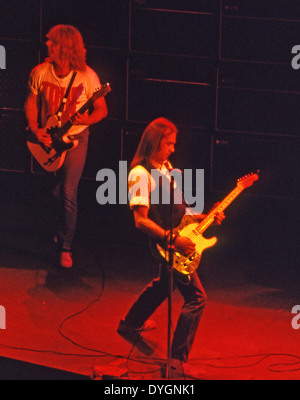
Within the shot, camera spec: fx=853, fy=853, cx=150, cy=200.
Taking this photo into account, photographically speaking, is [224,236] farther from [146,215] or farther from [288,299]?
[146,215]

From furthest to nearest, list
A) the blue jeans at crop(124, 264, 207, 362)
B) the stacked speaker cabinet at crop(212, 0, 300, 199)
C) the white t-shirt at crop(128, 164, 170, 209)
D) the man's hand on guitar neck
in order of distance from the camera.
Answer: the stacked speaker cabinet at crop(212, 0, 300, 199), the man's hand on guitar neck, the blue jeans at crop(124, 264, 207, 362), the white t-shirt at crop(128, 164, 170, 209)

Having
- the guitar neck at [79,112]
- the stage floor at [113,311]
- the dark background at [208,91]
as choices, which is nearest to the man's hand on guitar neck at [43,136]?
the guitar neck at [79,112]

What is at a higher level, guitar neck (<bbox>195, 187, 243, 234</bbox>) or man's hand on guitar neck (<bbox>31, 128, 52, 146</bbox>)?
man's hand on guitar neck (<bbox>31, 128, 52, 146</bbox>)

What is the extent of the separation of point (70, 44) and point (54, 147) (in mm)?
963

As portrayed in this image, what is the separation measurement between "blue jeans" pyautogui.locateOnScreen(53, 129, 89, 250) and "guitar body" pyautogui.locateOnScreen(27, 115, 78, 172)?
0.05 metres

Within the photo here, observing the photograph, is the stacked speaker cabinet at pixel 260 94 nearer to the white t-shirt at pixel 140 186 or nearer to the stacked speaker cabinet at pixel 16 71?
the stacked speaker cabinet at pixel 16 71

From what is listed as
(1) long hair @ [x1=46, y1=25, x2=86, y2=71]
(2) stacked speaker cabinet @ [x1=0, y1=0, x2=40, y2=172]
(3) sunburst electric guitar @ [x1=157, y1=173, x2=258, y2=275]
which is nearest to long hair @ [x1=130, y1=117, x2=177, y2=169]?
(3) sunburst electric guitar @ [x1=157, y1=173, x2=258, y2=275]

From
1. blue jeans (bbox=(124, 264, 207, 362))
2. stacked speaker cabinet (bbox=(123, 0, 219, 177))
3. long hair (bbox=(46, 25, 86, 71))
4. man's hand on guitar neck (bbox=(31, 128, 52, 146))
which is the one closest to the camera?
blue jeans (bbox=(124, 264, 207, 362))

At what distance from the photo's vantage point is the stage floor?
245 inches

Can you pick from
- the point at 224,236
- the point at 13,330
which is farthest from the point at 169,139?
the point at 224,236

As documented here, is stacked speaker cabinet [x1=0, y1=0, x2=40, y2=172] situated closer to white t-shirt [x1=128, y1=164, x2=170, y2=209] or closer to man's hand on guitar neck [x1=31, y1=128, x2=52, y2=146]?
man's hand on guitar neck [x1=31, y1=128, x2=52, y2=146]

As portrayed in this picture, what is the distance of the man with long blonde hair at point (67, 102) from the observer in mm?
7895

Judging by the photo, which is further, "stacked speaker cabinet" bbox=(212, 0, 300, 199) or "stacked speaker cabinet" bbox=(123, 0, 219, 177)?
"stacked speaker cabinet" bbox=(123, 0, 219, 177)

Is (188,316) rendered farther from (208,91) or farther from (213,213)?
(208,91)
